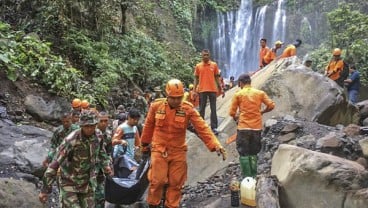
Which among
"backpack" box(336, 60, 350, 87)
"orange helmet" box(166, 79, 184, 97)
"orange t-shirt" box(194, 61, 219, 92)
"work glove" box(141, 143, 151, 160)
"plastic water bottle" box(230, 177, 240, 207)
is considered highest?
"orange helmet" box(166, 79, 184, 97)

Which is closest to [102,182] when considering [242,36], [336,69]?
[336,69]

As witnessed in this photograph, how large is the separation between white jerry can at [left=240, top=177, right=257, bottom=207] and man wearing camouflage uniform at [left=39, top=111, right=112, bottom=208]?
7.41 ft

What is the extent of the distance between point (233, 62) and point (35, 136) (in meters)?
21.4

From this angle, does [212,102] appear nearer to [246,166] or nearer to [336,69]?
[246,166]

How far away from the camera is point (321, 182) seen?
583 cm

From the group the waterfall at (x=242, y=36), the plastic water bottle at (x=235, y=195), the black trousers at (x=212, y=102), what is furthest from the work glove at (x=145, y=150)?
the waterfall at (x=242, y=36)

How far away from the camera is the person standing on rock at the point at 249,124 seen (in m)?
6.92

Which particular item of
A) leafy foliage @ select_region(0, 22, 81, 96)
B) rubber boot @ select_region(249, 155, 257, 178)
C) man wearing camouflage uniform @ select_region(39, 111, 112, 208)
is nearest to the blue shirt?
rubber boot @ select_region(249, 155, 257, 178)

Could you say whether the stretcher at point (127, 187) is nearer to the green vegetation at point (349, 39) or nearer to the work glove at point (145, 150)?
the work glove at point (145, 150)

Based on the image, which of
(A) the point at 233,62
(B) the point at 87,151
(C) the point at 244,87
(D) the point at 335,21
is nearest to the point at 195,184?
(C) the point at 244,87

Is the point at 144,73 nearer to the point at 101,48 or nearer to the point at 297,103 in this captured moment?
the point at 101,48

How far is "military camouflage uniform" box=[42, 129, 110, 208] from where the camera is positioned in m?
4.70

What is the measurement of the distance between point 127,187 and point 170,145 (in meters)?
0.89

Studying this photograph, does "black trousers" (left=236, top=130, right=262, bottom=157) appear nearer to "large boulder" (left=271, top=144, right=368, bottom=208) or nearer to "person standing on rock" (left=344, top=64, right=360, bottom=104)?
"large boulder" (left=271, top=144, right=368, bottom=208)
